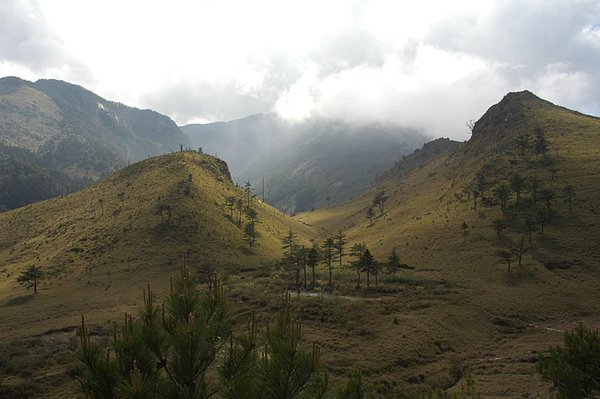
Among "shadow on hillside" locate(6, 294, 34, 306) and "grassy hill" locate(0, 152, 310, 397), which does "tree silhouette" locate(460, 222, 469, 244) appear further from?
"shadow on hillside" locate(6, 294, 34, 306)

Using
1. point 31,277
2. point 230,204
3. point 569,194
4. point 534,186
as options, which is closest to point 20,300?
point 31,277

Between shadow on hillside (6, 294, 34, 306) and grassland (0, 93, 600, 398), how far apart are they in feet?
1.29

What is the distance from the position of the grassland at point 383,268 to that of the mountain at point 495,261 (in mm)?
316

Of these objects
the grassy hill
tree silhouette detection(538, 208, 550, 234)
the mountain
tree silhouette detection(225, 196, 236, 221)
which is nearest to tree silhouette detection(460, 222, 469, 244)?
the mountain

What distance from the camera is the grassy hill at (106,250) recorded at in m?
45.7

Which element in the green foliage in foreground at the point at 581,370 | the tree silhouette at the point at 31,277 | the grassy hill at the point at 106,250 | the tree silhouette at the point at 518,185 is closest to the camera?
the green foliage in foreground at the point at 581,370

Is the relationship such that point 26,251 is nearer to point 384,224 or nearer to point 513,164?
point 384,224

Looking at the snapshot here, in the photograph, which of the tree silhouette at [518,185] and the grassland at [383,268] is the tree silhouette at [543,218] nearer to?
the grassland at [383,268]

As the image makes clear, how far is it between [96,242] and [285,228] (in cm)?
6736

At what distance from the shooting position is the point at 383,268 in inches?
3310

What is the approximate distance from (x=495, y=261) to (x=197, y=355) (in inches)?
3146

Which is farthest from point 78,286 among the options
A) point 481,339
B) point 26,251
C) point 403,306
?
point 481,339

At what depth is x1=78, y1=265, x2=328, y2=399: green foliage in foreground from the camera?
8.36 metres

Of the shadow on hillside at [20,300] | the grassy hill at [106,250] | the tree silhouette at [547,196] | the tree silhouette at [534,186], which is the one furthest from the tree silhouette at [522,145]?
the shadow on hillside at [20,300]
